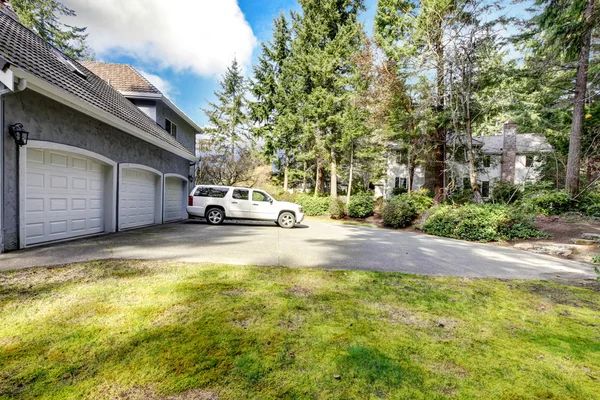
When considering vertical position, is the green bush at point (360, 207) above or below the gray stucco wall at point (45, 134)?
below

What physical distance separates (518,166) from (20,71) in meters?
33.8

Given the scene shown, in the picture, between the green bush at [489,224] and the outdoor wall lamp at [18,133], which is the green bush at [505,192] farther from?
the outdoor wall lamp at [18,133]

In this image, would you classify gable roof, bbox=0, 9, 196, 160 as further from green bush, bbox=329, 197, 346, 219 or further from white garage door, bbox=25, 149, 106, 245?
green bush, bbox=329, 197, 346, 219

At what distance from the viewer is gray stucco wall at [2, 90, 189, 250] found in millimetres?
4941

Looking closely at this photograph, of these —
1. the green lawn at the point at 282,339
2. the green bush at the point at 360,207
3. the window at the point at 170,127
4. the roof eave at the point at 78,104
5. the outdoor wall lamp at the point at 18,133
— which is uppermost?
the window at the point at 170,127

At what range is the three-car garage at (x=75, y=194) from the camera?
18.2 ft

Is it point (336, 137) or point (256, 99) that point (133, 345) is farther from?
point (256, 99)

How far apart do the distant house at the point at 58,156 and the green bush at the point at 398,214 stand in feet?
37.2

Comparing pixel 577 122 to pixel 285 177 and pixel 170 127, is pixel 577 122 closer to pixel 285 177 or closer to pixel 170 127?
pixel 285 177

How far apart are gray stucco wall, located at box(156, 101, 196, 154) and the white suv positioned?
4.70 m

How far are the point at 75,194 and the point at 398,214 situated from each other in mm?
13089

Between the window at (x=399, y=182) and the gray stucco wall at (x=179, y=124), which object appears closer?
the gray stucco wall at (x=179, y=124)

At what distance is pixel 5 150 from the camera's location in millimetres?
4844

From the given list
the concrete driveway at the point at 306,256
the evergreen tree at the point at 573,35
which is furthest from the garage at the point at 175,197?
A: the evergreen tree at the point at 573,35
